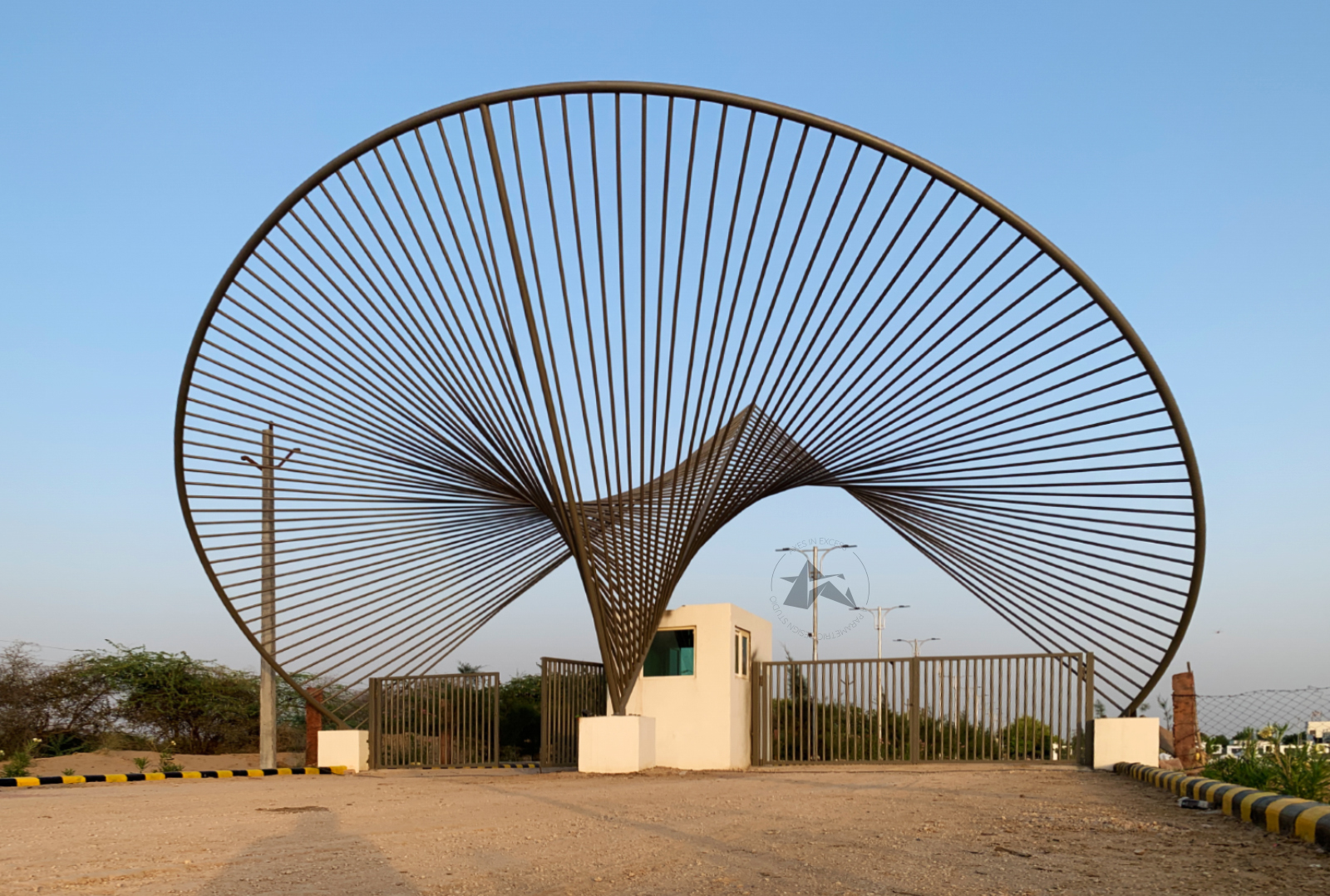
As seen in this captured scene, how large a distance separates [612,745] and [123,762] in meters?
10.1

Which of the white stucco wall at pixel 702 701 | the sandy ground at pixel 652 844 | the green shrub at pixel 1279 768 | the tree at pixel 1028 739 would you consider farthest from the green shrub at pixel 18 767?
the green shrub at pixel 1279 768

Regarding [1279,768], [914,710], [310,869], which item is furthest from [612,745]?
[310,869]

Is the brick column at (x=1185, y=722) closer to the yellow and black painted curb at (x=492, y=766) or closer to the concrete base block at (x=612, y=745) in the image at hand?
the concrete base block at (x=612, y=745)

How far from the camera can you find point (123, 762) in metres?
18.7

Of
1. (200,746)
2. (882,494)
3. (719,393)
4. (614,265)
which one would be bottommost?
(200,746)

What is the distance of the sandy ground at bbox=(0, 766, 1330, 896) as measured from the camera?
4629mm

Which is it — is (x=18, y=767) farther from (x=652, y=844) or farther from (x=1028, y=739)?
(x=1028, y=739)

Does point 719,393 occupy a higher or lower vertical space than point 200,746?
higher

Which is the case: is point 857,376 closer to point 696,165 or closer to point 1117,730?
point 696,165

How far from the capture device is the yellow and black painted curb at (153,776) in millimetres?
12744

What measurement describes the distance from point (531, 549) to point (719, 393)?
5.99 meters

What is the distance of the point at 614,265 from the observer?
34.7 ft

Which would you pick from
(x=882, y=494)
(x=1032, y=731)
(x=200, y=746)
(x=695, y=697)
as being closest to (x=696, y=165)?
(x=882, y=494)

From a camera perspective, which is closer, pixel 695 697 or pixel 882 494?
pixel 882 494
